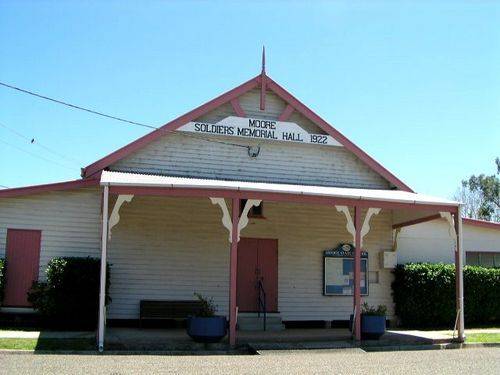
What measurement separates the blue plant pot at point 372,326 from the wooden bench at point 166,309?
4.21m

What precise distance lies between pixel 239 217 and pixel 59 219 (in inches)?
183

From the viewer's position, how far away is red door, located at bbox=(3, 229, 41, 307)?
15266 millimetres

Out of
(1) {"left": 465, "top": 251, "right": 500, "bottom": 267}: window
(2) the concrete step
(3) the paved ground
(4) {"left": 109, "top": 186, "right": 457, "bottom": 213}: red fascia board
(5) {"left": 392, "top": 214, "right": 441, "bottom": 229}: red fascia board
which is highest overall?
(4) {"left": 109, "top": 186, "right": 457, "bottom": 213}: red fascia board

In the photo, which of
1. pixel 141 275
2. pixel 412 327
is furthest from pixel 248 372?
pixel 412 327

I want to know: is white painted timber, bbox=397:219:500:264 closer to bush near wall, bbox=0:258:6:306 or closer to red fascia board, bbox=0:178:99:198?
red fascia board, bbox=0:178:99:198

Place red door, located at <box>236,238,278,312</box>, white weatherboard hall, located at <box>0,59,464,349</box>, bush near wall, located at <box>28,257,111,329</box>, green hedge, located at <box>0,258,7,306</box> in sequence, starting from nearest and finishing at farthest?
1. bush near wall, located at <box>28,257,111,329</box>
2. green hedge, located at <box>0,258,7,306</box>
3. white weatherboard hall, located at <box>0,59,464,349</box>
4. red door, located at <box>236,238,278,312</box>

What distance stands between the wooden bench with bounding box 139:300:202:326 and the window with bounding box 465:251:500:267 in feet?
29.8

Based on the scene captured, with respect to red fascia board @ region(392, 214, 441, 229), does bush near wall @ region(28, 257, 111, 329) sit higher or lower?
lower

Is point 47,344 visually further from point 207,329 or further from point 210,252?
point 210,252

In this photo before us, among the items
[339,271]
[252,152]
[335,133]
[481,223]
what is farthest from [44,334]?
[481,223]

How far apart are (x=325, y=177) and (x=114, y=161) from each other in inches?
231

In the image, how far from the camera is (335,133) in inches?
691

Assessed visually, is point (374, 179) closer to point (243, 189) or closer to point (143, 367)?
point (243, 189)

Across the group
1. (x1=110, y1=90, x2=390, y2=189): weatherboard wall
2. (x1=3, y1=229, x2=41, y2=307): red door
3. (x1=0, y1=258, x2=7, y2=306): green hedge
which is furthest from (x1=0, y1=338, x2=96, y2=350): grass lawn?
(x1=110, y1=90, x2=390, y2=189): weatherboard wall
